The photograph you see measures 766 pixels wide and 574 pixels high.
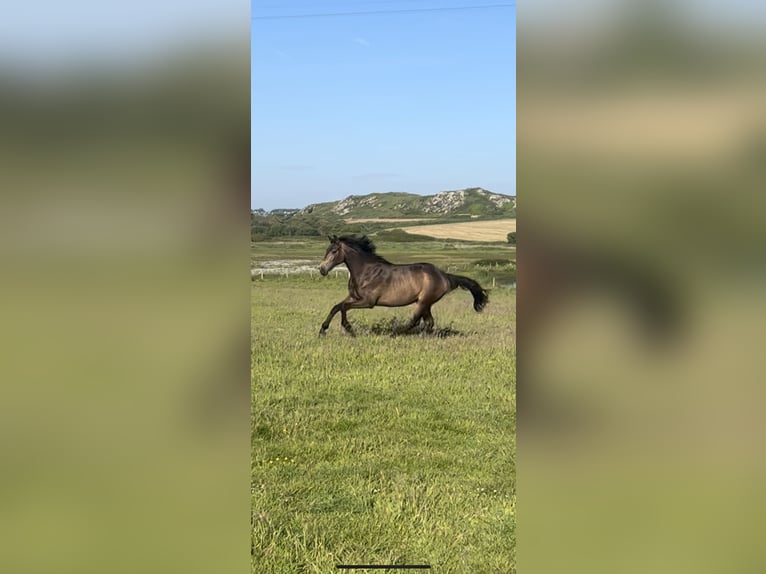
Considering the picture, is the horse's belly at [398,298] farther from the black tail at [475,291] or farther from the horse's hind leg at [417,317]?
the black tail at [475,291]

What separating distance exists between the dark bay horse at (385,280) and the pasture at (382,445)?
0.37 meters

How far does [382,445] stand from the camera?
386 cm

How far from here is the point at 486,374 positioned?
5871 mm

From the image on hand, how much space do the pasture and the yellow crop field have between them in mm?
6021

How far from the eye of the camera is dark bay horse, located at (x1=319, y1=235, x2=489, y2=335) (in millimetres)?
8312

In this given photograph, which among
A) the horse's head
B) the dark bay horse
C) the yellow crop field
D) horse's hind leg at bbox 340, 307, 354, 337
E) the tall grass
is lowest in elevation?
the tall grass
